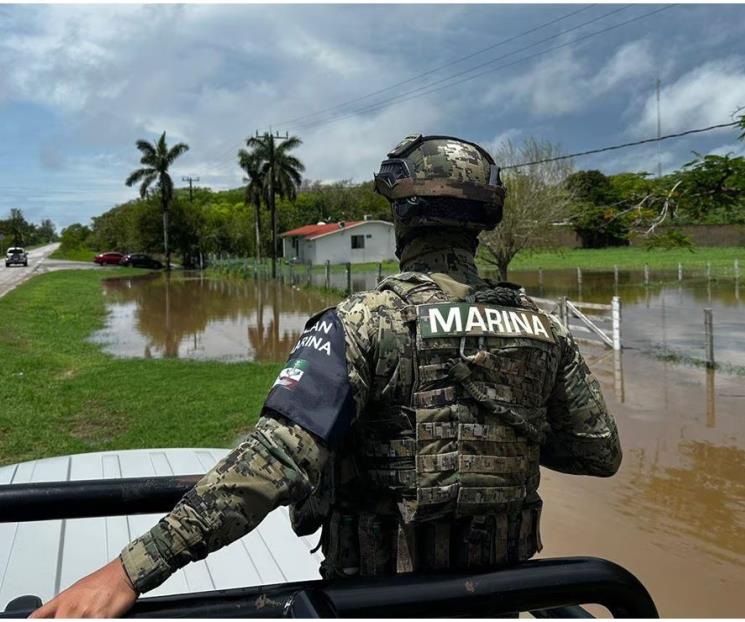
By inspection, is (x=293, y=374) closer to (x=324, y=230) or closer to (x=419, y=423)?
(x=419, y=423)

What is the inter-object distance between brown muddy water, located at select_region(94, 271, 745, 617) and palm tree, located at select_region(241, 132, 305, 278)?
104 ft

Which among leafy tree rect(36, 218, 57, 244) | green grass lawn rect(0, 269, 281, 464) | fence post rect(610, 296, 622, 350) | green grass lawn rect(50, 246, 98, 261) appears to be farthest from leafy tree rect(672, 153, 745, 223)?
leafy tree rect(36, 218, 57, 244)

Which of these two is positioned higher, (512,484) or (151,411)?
(512,484)

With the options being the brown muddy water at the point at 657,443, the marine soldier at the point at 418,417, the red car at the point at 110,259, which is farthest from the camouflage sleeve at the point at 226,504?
the red car at the point at 110,259

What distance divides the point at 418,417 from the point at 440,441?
0.23 feet

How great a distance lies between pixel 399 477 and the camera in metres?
1.58

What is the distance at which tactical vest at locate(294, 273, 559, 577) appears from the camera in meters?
1.57

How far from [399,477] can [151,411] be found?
807 centimetres

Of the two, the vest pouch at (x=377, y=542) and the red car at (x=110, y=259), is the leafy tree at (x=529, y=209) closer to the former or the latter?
the vest pouch at (x=377, y=542)

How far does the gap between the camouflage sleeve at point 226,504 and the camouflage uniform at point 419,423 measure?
0.01 meters

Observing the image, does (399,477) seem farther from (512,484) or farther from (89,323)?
(89,323)

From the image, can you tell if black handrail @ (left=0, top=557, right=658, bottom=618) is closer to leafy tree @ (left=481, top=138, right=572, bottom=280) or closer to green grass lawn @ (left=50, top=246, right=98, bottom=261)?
leafy tree @ (left=481, top=138, right=572, bottom=280)

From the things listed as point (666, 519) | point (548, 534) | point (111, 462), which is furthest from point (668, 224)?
point (111, 462)

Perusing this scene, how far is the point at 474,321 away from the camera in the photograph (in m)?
1.61
